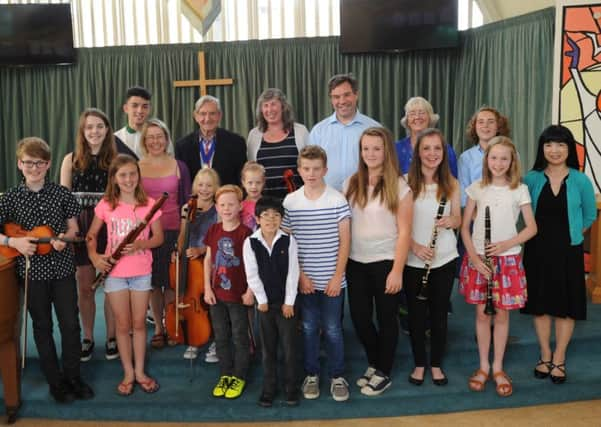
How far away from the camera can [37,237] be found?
2592mm

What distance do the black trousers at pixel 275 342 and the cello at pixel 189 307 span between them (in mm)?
423

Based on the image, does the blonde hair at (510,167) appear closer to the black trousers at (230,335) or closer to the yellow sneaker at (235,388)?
the black trousers at (230,335)

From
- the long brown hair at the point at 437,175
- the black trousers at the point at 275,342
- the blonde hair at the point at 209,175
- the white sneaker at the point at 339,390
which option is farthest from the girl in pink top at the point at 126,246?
the long brown hair at the point at 437,175

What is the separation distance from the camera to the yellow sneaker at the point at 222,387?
2.85 m

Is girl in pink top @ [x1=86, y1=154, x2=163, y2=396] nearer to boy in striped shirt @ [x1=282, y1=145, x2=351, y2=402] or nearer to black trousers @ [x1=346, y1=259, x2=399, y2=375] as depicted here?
boy in striped shirt @ [x1=282, y1=145, x2=351, y2=402]

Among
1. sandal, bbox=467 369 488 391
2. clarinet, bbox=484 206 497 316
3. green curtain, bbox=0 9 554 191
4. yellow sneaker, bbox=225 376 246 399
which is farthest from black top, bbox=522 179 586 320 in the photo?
green curtain, bbox=0 9 554 191

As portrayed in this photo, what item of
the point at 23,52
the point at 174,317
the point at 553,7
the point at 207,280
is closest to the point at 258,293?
the point at 207,280

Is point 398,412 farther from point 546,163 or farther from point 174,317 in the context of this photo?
point 546,163

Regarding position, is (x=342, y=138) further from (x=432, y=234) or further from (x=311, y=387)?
(x=311, y=387)

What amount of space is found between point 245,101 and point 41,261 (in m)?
4.05

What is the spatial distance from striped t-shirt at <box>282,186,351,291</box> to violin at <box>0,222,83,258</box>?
3.44 ft

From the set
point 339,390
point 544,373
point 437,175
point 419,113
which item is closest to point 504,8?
point 419,113

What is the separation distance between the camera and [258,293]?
259cm

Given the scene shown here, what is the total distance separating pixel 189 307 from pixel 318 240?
32.9 inches
